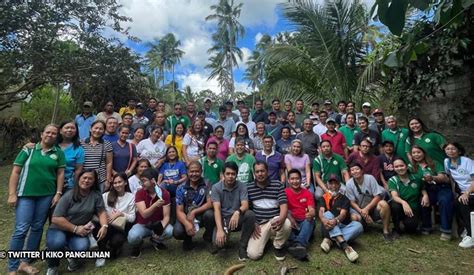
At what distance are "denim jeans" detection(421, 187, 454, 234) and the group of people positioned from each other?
0.05ft

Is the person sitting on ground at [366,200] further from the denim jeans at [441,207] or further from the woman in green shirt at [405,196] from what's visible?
the denim jeans at [441,207]

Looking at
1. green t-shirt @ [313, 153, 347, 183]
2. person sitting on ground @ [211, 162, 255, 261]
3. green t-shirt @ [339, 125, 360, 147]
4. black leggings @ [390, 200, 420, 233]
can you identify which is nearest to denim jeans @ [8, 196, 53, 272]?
person sitting on ground @ [211, 162, 255, 261]

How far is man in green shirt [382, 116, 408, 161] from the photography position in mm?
4965

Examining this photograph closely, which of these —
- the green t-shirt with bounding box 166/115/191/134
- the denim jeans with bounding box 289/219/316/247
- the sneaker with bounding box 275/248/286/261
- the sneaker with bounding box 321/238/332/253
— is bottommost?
the sneaker with bounding box 275/248/286/261

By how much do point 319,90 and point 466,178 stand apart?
479 cm

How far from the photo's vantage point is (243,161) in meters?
4.82

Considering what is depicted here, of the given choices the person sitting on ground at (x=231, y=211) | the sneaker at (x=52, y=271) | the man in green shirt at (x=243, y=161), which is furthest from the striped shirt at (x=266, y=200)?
the sneaker at (x=52, y=271)

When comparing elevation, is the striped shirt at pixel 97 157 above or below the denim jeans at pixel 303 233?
above

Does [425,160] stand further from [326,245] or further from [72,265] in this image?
[72,265]

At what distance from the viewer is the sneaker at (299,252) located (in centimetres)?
370

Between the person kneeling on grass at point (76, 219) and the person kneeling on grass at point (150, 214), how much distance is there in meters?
0.39

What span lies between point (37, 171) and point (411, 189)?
4813mm

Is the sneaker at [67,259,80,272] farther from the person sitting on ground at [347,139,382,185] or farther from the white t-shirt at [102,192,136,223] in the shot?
the person sitting on ground at [347,139,382,185]

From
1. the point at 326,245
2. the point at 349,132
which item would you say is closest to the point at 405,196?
the point at 326,245
